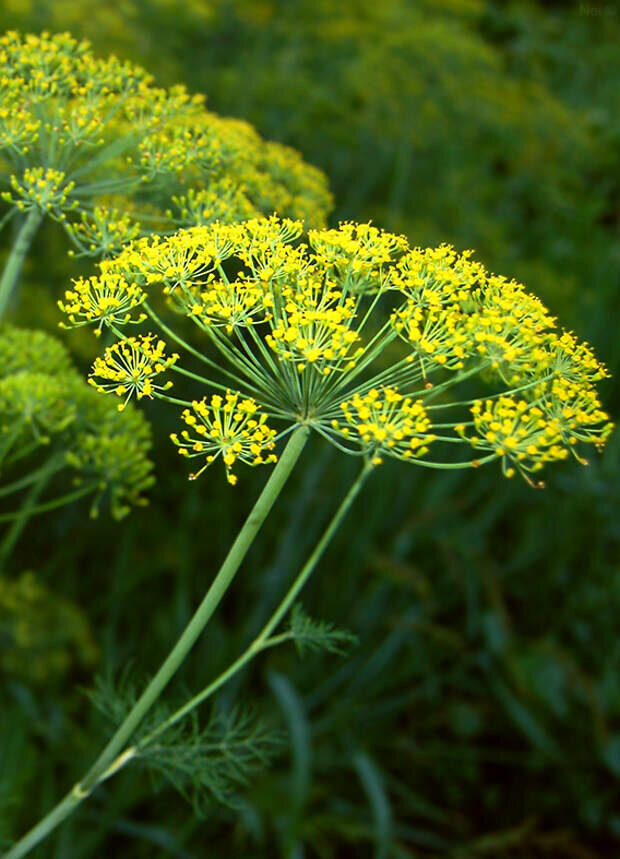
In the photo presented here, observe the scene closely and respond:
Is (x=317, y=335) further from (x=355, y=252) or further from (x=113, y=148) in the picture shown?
(x=113, y=148)

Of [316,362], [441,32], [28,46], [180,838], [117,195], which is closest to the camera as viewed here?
[316,362]

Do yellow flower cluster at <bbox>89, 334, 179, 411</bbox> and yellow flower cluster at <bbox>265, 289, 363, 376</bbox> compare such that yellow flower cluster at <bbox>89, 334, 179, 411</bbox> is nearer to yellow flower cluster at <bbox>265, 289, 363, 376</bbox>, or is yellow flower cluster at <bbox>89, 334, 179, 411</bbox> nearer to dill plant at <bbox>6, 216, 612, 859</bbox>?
dill plant at <bbox>6, 216, 612, 859</bbox>

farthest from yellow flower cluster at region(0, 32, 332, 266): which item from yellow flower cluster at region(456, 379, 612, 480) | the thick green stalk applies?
yellow flower cluster at region(456, 379, 612, 480)

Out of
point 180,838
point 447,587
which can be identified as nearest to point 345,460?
point 447,587

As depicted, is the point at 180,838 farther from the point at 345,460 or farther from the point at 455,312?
the point at 455,312

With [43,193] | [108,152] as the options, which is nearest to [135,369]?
[43,193]

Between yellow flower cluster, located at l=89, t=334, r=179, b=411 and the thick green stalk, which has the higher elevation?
yellow flower cluster, located at l=89, t=334, r=179, b=411

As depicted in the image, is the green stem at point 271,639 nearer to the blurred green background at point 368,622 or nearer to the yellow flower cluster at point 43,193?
the yellow flower cluster at point 43,193

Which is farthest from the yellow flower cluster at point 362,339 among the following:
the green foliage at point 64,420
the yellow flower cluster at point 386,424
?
the green foliage at point 64,420
